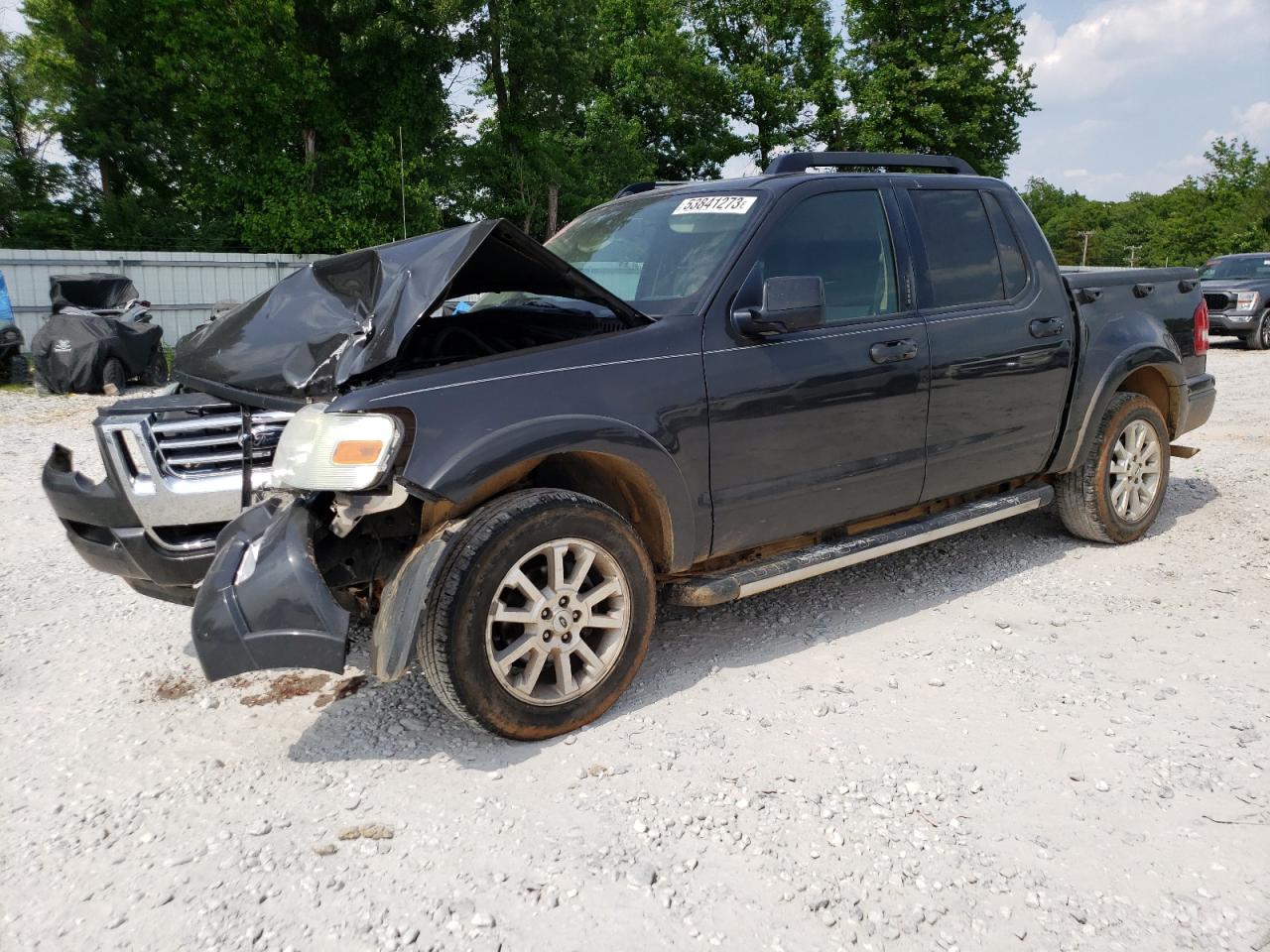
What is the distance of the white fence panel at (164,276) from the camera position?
16.2 m

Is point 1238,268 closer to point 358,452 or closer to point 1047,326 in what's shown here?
point 1047,326

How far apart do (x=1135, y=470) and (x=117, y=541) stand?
508 cm

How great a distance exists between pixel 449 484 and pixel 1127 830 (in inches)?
88.4

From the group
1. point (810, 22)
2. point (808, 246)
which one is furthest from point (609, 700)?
point (810, 22)

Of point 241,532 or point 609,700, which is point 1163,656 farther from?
point 241,532

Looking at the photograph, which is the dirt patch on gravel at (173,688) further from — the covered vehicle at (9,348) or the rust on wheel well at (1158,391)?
the covered vehicle at (9,348)

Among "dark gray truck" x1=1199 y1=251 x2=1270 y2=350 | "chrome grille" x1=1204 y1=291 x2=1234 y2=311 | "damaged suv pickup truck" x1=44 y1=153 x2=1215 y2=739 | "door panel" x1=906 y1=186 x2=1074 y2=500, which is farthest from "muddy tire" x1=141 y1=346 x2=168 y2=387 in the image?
"chrome grille" x1=1204 y1=291 x2=1234 y2=311

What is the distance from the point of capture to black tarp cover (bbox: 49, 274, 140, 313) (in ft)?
Answer: 42.2

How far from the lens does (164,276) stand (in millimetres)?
18438

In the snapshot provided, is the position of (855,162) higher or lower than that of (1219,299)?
higher

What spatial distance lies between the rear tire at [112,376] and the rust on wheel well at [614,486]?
10891mm

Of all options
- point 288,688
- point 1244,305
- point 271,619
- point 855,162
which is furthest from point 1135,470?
point 1244,305

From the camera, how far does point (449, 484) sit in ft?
10.0

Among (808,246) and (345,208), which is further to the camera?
(345,208)
